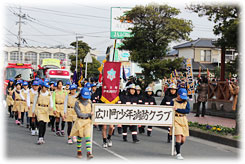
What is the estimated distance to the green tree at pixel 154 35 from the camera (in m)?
21.3

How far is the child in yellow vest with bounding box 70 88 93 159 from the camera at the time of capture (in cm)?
841

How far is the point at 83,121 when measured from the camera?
8523 mm

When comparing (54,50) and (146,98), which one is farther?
(54,50)

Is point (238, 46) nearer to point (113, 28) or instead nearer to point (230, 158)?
point (230, 158)

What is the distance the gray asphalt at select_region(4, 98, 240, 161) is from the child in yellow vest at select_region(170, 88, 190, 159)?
0.51 m

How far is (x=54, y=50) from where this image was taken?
94750mm

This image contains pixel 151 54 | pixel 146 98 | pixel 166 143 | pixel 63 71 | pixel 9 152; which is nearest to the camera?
pixel 9 152

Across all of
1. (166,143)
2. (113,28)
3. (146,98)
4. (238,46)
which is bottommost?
(166,143)

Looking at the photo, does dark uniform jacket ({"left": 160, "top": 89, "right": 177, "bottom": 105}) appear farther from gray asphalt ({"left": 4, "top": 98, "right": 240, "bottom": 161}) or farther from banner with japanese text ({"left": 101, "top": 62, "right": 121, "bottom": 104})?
banner with japanese text ({"left": 101, "top": 62, "right": 121, "bottom": 104})

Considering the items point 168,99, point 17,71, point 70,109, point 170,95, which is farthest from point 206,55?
point 70,109

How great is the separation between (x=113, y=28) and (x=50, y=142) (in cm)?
3037

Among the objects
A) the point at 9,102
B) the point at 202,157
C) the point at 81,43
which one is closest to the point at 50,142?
the point at 202,157

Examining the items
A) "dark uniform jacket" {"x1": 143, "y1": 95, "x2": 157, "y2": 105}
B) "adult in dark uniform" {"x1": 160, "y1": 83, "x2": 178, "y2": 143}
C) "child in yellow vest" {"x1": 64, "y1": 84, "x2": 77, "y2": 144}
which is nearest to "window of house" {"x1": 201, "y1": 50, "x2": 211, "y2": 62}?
"dark uniform jacket" {"x1": 143, "y1": 95, "x2": 157, "y2": 105}

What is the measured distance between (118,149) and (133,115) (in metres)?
1.07
